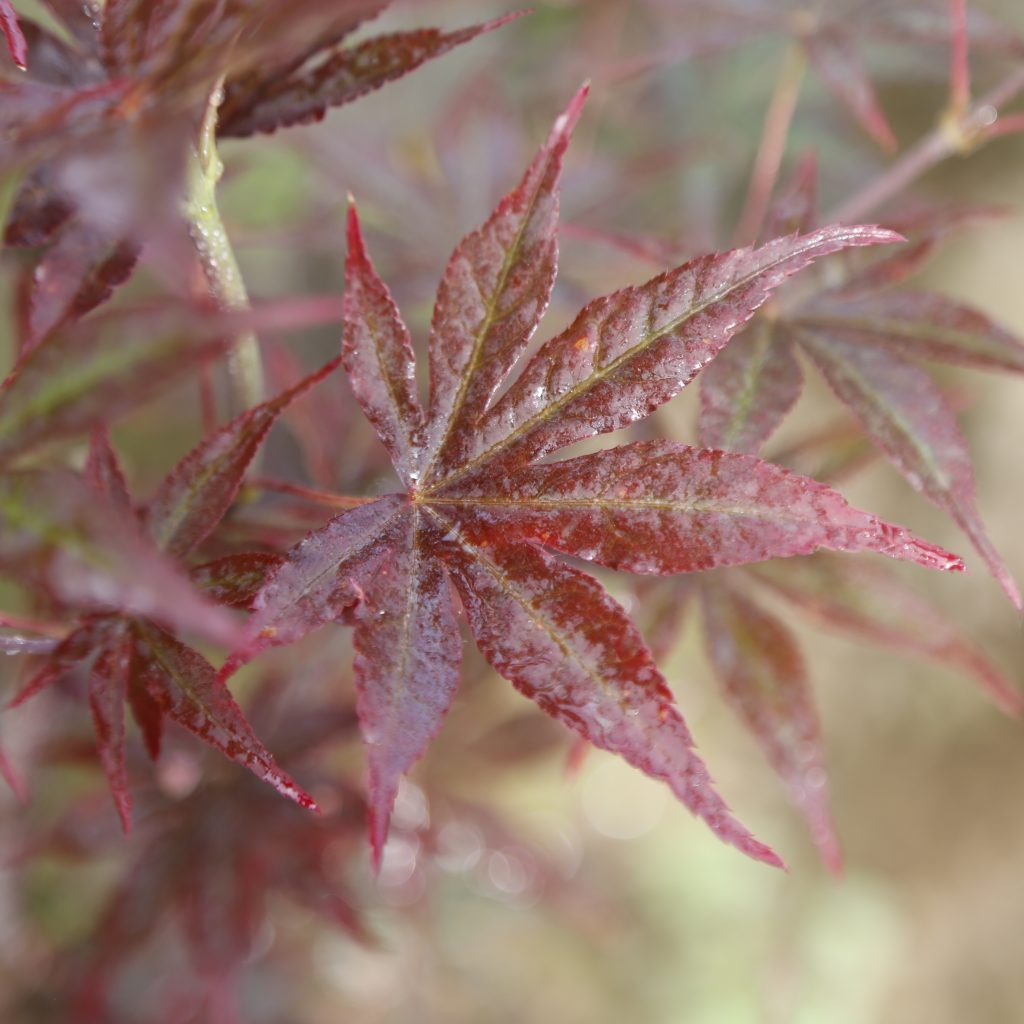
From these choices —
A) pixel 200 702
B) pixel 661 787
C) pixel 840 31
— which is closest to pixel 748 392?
pixel 200 702

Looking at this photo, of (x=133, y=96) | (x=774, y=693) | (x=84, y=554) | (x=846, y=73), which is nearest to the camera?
(x=84, y=554)

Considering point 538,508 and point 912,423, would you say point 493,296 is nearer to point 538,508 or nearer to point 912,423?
point 538,508

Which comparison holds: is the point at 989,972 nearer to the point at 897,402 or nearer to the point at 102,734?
the point at 897,402

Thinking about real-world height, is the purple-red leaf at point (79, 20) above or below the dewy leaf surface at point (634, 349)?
above

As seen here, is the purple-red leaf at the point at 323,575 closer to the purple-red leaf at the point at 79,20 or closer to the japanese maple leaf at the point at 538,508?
the japanese maple leaf at the point at 538,508

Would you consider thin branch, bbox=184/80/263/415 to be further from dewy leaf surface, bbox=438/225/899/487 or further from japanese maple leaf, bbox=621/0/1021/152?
japanese maple leaf, bbox=621/0/1021/152

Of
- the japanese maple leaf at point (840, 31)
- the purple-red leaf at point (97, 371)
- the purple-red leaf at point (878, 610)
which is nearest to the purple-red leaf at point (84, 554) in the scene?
the purple-red leaf at point (97, 371)
